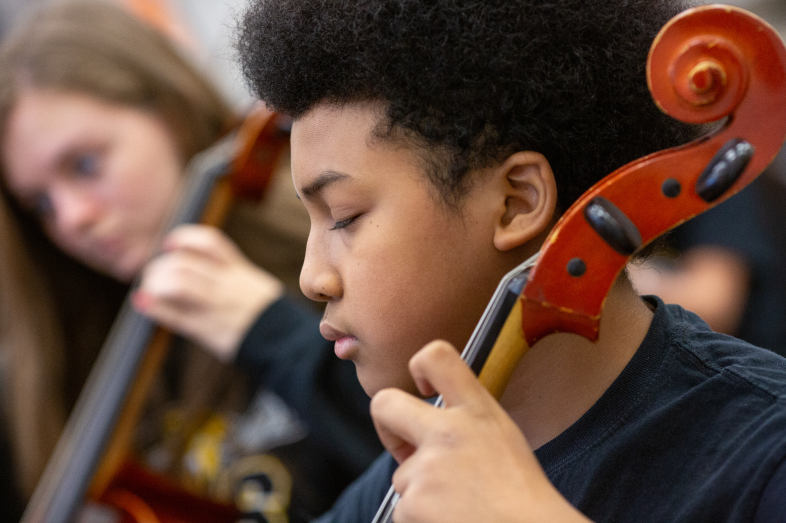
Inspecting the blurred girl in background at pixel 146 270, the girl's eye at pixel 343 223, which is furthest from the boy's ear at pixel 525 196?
the blurred girl in background at pixel 146 270

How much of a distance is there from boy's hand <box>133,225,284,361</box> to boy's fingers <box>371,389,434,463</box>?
2.28 feet

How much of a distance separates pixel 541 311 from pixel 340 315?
0.16 m

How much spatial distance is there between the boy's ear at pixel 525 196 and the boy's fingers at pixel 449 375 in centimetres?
13

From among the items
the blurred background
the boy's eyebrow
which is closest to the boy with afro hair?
the boy's eyebrow

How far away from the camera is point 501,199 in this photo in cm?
55

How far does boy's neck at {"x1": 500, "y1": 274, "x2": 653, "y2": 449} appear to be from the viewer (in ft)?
1.85

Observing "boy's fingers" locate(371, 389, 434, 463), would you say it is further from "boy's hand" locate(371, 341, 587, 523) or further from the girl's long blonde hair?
the girl's long blonde hair

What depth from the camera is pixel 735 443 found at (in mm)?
493

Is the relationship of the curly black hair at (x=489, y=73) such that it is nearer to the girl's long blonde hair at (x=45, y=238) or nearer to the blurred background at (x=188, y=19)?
the girl's long blonde hair at (x=45, y=238)

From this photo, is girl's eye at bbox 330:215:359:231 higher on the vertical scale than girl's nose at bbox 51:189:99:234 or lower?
lower

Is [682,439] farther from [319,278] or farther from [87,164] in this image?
[87,164]

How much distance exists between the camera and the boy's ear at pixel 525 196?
0.54 m

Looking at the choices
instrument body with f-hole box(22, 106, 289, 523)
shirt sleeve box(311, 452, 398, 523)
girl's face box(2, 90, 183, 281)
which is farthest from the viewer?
girl's face box(2, 90, 183, 281)

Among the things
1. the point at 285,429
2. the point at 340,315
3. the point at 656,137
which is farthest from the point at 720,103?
the point at 285,429
